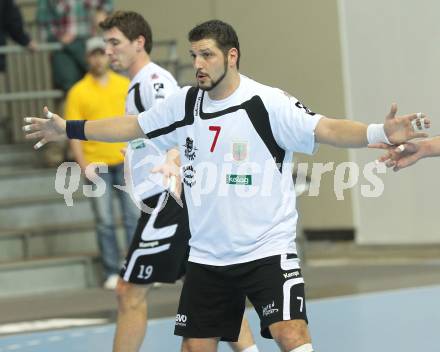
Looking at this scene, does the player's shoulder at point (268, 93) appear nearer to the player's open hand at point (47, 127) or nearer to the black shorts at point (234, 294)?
the black shorts at point (234, 294)

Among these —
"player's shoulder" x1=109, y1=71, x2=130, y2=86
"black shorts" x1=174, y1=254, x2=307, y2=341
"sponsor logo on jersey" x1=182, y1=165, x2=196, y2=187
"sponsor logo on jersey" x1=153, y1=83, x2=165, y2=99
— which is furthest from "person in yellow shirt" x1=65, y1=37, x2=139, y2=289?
"black shorts" x1=174, y1=254, x2=307, y2=341

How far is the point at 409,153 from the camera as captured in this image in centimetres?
553

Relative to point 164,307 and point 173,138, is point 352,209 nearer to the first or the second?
point 164,307

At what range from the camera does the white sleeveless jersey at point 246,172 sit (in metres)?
5.64

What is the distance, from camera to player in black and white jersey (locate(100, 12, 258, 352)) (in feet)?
22.9

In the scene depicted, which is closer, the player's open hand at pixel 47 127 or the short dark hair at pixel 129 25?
the player's open hand at pixel 47 127

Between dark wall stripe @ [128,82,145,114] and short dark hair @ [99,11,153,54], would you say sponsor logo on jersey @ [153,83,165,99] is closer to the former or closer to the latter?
dark wall stripe @ [128,82,145,114]

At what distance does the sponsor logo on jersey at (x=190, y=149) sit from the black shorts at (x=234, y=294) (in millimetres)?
537

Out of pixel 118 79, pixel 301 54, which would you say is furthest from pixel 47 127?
pixel 301 54

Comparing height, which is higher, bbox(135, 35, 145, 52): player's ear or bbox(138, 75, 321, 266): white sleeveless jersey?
bbox(135, 35, 145, 52): player's ear

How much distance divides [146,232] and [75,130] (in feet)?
3.28

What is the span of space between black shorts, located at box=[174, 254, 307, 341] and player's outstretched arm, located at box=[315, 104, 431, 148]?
2.14 feet

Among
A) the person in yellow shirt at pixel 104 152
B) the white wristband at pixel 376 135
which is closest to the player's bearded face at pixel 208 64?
the white wristband at pixel 376 135

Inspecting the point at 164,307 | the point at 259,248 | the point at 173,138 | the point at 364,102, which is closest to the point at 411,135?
the point at 259,248
